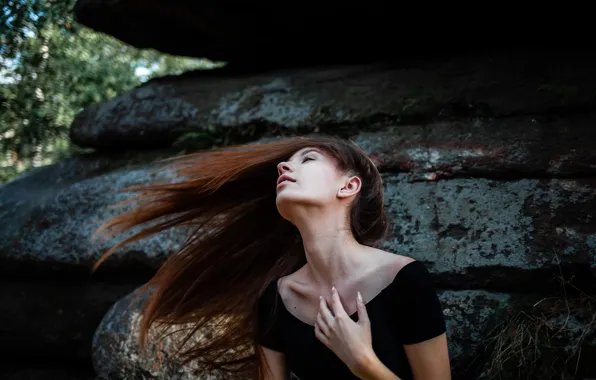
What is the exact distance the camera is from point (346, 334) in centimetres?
248

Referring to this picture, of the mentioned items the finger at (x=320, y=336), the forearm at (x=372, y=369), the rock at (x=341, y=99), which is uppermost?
the rock at (x=341, y=99)

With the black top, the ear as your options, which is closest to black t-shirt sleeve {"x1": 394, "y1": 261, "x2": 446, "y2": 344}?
the black top

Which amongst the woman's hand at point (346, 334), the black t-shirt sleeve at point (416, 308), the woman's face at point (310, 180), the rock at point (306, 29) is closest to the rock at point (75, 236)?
the rock at point (306, 29)

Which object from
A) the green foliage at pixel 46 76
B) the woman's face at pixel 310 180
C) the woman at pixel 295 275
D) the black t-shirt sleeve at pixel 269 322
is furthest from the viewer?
the green foliage at pixel 46 76

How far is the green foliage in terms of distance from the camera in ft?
21.7

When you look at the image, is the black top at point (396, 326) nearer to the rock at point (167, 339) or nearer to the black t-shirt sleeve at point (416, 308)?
the black t-shirt sleeve at point (416, 308)

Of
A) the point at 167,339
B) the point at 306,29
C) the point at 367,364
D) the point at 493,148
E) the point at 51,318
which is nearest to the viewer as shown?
the point at 367,364

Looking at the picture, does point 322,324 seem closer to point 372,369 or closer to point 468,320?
point 372,369

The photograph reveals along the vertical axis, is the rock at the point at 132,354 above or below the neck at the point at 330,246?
below

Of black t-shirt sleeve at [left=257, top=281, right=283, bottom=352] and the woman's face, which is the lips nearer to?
the woman's face

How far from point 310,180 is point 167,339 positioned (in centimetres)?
162

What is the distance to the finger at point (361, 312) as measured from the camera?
2.50 m

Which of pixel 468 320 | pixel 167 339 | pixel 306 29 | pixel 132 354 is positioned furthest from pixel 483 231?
pixel 306 29

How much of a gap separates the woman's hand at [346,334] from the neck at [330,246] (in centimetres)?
15
